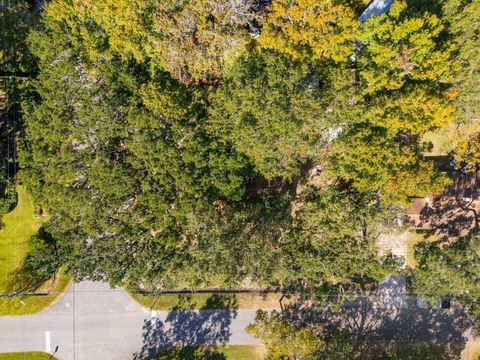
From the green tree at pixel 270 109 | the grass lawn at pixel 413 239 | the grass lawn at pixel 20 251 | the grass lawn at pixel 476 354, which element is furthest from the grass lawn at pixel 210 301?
the grass lawn at pixel 476 354

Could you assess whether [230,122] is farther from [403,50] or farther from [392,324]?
[392,324]

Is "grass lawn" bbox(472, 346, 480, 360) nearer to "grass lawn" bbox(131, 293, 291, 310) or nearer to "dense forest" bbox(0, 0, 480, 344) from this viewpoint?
"dense forest" bbox(0, 0, 480, 344)

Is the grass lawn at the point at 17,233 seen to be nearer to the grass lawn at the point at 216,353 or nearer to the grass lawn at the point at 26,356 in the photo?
the grass lawn at the point at 26,356

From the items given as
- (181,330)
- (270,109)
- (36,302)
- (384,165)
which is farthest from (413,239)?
(36,302)

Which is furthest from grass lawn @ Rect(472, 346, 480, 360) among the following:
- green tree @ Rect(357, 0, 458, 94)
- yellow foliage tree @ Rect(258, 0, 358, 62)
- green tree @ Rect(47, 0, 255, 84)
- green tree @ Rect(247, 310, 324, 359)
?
green tree @ Rect(47, 0, 255, 84)

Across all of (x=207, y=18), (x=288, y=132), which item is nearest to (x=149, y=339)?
(x=288, y=132)

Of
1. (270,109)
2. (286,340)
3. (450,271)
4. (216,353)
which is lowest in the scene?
(286,340)
